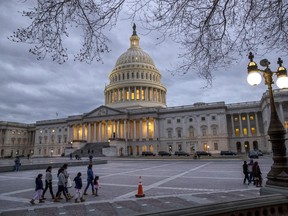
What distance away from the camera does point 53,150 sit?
94625 millimetres

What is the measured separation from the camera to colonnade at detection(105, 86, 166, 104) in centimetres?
9375

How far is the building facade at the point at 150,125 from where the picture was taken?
2862 inches

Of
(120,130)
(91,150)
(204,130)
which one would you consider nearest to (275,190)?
(91,150)

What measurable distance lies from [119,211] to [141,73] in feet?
302

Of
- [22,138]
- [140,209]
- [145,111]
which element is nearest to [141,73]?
[145,111]

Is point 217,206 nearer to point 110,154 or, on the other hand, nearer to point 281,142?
point 281,142

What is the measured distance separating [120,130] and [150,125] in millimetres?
10655

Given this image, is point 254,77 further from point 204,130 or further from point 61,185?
point 204,130

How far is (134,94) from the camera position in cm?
9356

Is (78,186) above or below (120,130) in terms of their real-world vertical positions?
below

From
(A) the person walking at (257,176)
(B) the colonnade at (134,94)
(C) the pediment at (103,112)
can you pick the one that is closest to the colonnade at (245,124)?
(B) the colonnade at (134,94)

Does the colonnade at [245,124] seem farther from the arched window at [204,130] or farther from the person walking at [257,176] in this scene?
the person walking at [257,176]

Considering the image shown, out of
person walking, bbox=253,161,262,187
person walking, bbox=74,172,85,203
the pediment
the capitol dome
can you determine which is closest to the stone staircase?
the pediment

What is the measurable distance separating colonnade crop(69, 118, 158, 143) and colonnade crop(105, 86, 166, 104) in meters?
14.8
